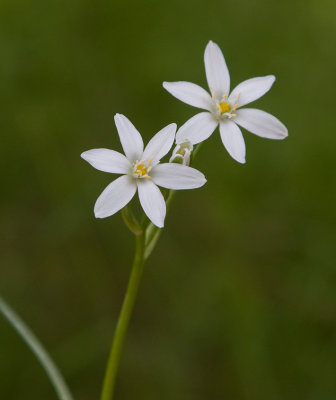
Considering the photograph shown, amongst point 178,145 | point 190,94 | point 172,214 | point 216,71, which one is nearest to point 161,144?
point 178,145

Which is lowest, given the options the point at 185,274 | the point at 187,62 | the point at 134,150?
the point at 185,274

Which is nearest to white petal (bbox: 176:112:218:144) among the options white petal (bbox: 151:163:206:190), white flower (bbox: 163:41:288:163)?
white flower (bbox: 163:41:288:163)

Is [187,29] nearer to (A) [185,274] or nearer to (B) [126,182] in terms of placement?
(A) [185,274]

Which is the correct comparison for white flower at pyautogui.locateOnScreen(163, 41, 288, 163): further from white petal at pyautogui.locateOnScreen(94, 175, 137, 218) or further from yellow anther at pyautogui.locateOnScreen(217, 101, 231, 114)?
white petal at pyautogui.locateOnScreen(94, 175, 137, 218)

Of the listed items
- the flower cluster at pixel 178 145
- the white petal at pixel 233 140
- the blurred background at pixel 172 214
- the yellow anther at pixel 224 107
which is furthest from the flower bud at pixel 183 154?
the blurred background at pixel 172 214

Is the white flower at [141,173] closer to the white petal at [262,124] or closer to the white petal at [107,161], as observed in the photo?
the white petal at [107,161]

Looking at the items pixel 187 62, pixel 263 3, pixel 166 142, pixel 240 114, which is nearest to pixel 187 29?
pixel 187 62
